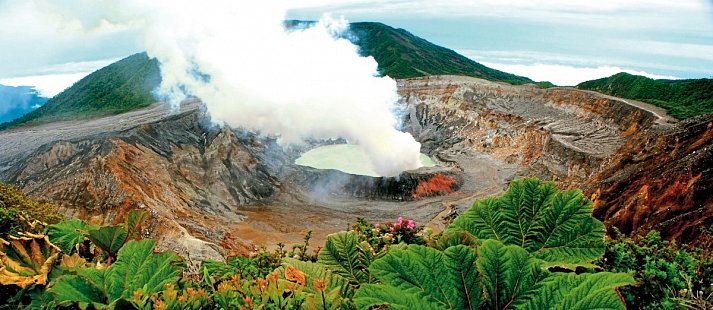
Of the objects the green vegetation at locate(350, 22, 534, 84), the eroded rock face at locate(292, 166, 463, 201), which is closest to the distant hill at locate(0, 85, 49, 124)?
the green vegetation at locate(350, 22, 534, 84)

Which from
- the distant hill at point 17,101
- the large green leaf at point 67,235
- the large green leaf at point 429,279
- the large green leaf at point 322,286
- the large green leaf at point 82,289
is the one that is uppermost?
the large green leaf at point 429,279

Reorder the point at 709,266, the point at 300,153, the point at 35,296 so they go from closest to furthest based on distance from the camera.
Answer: the point at 35,296 < the point at 709,266 < the point at 300,153

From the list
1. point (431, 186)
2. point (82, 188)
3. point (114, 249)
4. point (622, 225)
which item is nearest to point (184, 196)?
point (82, 188)

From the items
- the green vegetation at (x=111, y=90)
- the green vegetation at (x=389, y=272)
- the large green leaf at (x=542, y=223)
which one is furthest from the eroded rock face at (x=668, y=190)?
the green vegetation at (x=111, y=90)

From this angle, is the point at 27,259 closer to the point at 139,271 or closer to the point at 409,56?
the point at 139,271

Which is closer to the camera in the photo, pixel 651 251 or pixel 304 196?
pixel 651 251

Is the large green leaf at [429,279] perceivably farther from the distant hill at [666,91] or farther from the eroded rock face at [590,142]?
the distant hill at [666,91]

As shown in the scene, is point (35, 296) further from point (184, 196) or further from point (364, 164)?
point (364, 164)
